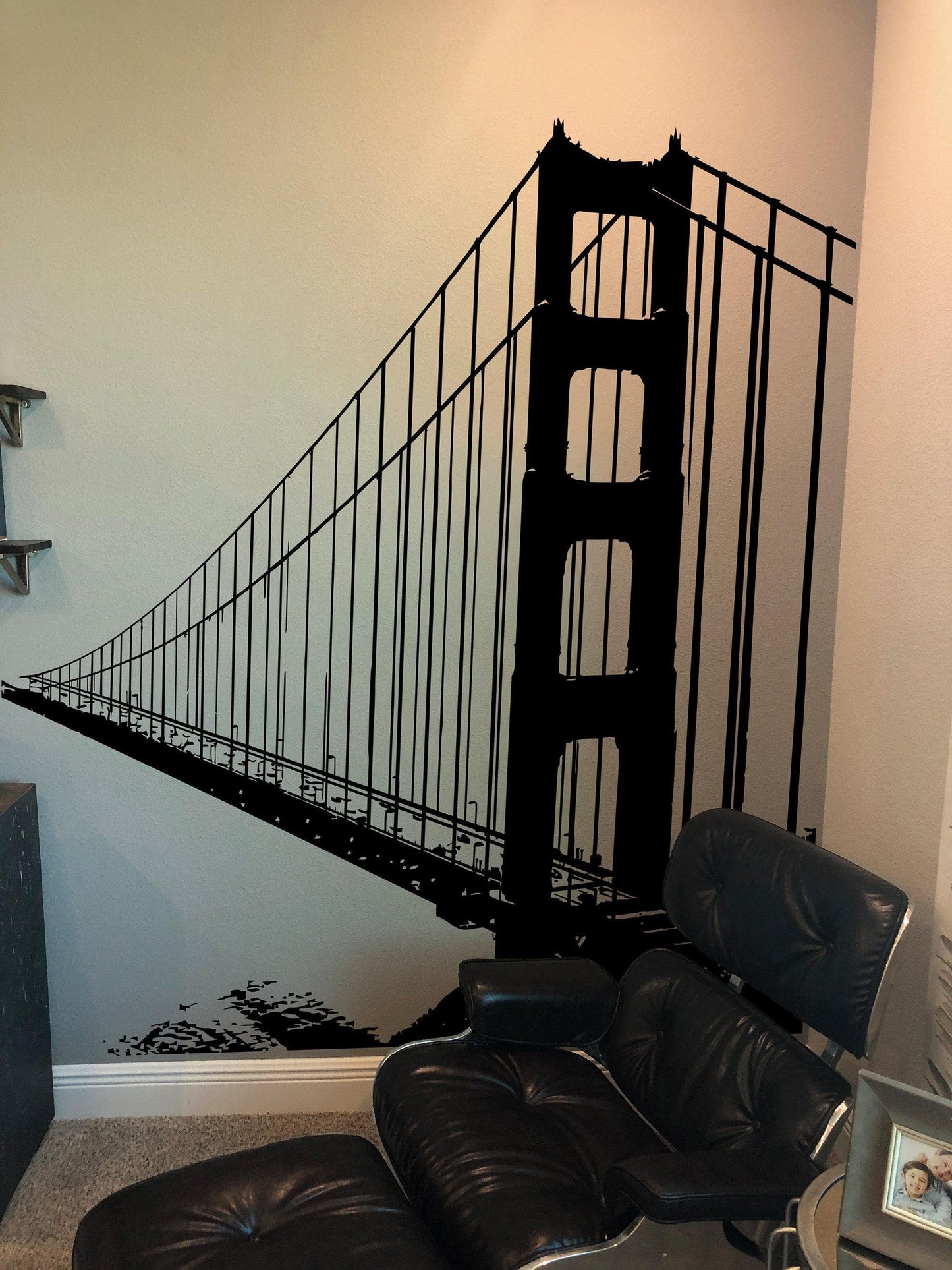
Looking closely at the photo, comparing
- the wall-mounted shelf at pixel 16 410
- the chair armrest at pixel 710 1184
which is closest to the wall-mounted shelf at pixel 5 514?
the wall-mounted shelf at pixel 16 410

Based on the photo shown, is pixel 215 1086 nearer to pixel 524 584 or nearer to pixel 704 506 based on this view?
pixel 524 584

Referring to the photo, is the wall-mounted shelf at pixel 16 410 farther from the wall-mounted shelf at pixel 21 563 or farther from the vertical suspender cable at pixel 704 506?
the vertical suspender cable at pixel 704 506

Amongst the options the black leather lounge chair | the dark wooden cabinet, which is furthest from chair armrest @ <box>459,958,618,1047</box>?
the dark wooden cabinet

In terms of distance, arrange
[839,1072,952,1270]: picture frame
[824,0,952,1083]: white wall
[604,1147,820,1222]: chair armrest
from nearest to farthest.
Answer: [839,1072,952,1270]: picture frame → [604,1147,820,1222]: chair armrest → [824,0,952,1083]: white wall

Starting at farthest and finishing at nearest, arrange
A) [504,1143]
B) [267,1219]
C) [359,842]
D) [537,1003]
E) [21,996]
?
[359,842] < [21,996] < [537,1003] < [504,1143] < [267,1219]

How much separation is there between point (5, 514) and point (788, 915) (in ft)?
6.30

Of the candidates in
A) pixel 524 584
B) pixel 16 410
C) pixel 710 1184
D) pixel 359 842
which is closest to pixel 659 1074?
pixel 710 1184

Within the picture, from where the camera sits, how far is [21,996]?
220 centimetres

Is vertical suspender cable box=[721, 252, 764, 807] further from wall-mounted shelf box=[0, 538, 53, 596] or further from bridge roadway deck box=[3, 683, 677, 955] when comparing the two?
wall-mounted shelf box=[0, 538, 53, 596]

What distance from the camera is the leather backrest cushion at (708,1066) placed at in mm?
1632

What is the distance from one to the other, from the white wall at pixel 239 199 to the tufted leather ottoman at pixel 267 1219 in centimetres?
93

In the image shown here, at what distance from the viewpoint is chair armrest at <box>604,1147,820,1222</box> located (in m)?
1.35

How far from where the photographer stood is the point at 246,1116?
2.48 meters

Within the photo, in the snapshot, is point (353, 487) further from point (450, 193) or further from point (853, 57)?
point (853, 57)
